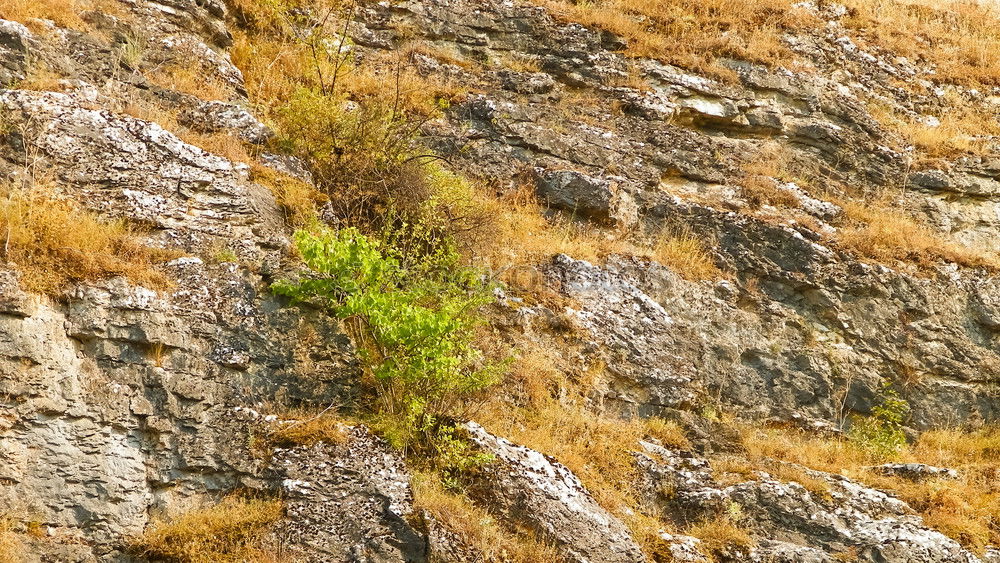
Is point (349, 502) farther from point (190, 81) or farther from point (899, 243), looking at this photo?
point (899, 243)

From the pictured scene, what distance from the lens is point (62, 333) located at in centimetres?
741

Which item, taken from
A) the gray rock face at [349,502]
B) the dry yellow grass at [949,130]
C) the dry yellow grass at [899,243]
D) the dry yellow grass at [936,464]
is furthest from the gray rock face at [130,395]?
the dry yellow grass at [949,130]

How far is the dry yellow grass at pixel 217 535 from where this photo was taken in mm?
6934

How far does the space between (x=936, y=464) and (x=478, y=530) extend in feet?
20.0

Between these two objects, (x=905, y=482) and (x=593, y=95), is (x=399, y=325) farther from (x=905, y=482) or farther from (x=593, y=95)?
(x=593, y=95)

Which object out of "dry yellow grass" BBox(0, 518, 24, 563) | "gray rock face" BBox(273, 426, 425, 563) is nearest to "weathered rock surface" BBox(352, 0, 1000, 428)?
"gray rock face" BBox(273, 426, 425, 563)

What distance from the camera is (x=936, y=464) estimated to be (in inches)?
413

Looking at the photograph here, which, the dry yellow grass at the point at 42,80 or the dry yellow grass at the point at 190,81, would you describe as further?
the dry yellow grass at the point at 190,81

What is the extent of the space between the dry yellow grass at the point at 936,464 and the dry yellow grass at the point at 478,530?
279 cm

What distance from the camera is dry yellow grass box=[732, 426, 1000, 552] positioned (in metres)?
9.00

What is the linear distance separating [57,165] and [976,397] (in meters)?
11.2

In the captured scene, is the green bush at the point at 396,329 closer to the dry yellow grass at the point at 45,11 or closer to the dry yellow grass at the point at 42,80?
the dry yellow grass at the point at 42,80

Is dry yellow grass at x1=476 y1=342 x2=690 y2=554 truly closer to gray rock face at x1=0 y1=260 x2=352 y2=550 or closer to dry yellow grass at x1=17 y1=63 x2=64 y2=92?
gray rock face at x1=0 y1=260 x2=352 y2=550

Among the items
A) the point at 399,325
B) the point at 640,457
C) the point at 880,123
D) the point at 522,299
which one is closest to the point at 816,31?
the point at 880,123
